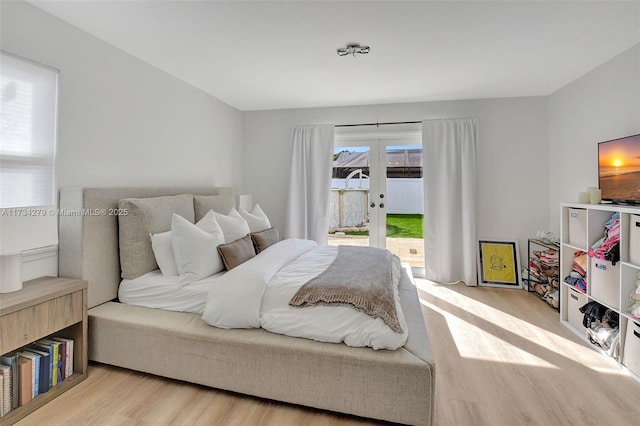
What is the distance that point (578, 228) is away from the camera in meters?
2.65

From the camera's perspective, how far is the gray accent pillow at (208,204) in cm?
303

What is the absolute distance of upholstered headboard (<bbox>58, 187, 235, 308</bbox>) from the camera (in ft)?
6.73

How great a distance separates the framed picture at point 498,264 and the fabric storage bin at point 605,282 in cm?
136

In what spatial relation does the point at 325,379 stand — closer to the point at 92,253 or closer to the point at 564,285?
the point at 92,253

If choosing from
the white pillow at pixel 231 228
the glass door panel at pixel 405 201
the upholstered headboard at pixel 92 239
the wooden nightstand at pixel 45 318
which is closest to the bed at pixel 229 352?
the upholstered headboard at pixel 92 239

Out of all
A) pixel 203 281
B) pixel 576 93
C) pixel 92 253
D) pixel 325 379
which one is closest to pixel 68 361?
pixel 92 253

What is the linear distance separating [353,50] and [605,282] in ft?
8.96

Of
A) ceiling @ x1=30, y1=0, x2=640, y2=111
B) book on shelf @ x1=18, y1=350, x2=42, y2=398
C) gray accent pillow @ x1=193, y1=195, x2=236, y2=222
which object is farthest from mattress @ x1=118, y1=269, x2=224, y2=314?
ceiling @ x1=30, y1=0, x2=640, y2=111

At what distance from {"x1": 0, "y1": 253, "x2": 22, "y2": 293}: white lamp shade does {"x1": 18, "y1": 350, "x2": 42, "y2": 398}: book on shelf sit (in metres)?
0.39

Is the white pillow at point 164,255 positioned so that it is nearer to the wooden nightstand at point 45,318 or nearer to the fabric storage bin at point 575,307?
the wooden nightstand at point 45,318

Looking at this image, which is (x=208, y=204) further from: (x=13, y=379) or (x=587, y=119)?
(x=587, y=119)

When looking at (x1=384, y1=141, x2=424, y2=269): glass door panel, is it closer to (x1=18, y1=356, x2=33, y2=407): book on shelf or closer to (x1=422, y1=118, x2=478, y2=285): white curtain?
(x1=422, y1=118, x2=478, y2=285): white curtain

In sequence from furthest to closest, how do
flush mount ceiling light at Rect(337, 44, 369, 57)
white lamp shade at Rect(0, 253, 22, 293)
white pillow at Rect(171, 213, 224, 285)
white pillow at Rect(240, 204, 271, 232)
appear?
white pillow at Rect(240, 204, 271, 232)
flush mount ceiling light at Rect(337, 44, 369, 57)
white pillow at Rect(171, 213, 224, 285)
white lamp shade at Rect(0, 253, 22, 293)

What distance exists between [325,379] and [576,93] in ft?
12.5
